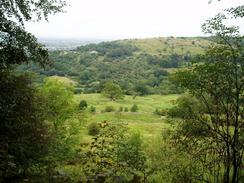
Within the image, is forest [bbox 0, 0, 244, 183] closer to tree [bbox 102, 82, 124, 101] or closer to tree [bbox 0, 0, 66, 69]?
tree [bbox 0, 0, 66, 69]

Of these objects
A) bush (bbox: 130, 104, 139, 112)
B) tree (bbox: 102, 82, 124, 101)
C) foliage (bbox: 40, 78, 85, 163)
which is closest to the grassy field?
A: bush (bbox: 130, 104, 139, 112)

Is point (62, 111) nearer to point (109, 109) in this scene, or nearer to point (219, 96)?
point (219, 96)

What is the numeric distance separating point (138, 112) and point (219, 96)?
97.8 metres

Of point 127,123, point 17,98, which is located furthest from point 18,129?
point 127,123

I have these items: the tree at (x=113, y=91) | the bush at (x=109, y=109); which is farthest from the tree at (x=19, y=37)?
the tree at (x=113, y=91)

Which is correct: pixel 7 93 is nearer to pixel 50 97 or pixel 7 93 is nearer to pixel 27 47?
pixel 27 47

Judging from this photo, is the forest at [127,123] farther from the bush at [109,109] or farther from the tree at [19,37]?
the bush at [109,109]

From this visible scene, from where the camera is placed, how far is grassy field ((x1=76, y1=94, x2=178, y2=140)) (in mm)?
94750

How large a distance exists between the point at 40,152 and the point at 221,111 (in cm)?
1011

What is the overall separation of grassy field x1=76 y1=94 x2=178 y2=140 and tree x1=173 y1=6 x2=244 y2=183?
6827 centimetres

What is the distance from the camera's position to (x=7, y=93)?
612 inches

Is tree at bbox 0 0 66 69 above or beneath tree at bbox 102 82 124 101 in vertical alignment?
above

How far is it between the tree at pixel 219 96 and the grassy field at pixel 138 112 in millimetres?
68270

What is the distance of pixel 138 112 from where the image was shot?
377ft
